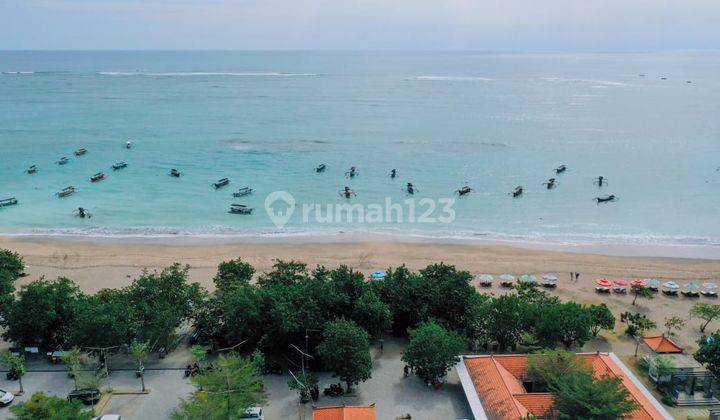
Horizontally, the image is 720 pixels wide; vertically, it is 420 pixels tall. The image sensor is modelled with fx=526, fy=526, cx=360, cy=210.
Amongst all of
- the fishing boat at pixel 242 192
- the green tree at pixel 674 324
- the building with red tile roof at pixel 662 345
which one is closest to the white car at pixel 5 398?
the building with red tile roof at pixel 662 345

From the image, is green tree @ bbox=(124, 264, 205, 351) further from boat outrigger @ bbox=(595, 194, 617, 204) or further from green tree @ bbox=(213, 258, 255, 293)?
boat outrigger @ bbox=(595, 194, 617, 204)

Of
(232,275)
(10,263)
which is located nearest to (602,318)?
(232,275)

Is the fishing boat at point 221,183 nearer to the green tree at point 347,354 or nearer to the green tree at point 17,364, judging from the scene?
the green tree at point 17,364

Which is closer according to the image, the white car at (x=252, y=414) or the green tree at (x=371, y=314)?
the white car at (x=252, y=414)

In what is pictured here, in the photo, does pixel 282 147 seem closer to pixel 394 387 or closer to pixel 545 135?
pixel 545 135

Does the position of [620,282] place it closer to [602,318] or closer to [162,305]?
[602,318]

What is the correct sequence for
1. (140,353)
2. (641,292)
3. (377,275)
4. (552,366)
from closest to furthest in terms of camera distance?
(552,366), (140,353), (641,292), (377,275)
